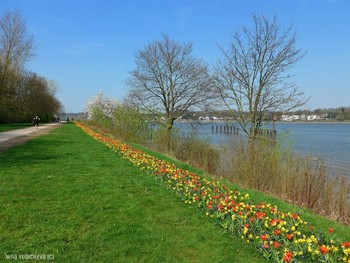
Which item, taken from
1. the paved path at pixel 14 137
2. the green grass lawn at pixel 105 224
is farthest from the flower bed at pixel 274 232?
the paved path at pixel 14 137

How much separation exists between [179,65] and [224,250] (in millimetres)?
19542

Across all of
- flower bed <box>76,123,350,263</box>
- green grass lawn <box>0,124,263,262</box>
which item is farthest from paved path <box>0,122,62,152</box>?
flower bed <box>76,123,350,263</box>

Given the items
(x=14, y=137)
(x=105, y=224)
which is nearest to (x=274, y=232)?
(x=105, y=224)

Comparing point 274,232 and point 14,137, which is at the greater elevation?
point 14,137

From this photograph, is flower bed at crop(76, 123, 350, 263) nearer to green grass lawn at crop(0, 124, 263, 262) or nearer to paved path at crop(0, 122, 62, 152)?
green grass lawn at crop(0, 124, 263, 262)

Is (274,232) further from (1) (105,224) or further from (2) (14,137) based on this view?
(2) (14,137)

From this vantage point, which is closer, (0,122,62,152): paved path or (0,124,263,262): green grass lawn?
(0,124,263,262): green grass lawn

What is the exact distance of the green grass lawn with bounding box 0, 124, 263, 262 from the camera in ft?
12.3

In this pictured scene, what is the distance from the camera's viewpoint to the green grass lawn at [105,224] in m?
3.74

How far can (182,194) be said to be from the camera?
639 cm

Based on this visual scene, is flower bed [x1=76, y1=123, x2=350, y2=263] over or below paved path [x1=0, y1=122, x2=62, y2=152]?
below

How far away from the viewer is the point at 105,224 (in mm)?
4586

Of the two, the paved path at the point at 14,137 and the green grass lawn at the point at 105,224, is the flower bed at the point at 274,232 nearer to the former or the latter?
the green grass lawn at the point at 105,224

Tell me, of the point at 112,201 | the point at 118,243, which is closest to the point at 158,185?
the point at 112,201
